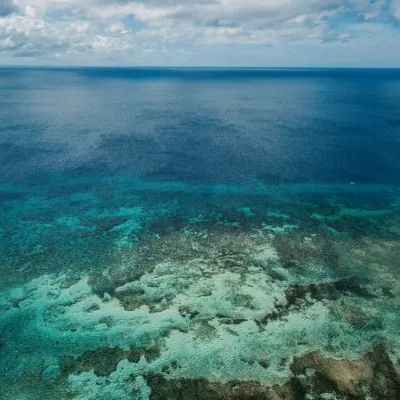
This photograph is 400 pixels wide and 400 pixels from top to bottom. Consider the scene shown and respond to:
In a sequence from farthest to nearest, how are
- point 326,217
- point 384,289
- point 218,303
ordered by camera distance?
point 326,217, point 384,289, point 218,303

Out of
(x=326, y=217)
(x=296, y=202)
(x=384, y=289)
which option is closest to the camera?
(x=384, y=289)

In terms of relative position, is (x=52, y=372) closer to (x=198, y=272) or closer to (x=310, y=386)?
(x=198, y=272)

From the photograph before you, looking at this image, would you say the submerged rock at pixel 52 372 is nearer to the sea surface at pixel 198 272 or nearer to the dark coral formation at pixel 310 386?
the sea surface at pixel 198 272

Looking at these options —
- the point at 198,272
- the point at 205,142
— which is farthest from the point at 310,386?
the point at 205,142

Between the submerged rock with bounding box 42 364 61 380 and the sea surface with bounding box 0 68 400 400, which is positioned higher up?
the sea surface with bounding box 0 68 400 400

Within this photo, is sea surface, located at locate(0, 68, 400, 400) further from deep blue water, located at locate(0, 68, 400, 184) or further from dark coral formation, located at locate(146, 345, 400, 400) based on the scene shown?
deep blue water, located at locate(0, 68, 400, 184)

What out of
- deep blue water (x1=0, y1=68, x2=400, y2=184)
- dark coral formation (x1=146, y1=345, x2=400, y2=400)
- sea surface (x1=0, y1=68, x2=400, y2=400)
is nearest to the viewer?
dark coral formation (x1=146, y1=345, x2=400, y2=400)

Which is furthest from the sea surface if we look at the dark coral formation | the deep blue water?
the deep blue water

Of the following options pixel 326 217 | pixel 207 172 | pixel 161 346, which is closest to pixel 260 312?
pixel 161 346

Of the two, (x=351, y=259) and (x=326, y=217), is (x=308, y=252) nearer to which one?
(x=351, y=259)
